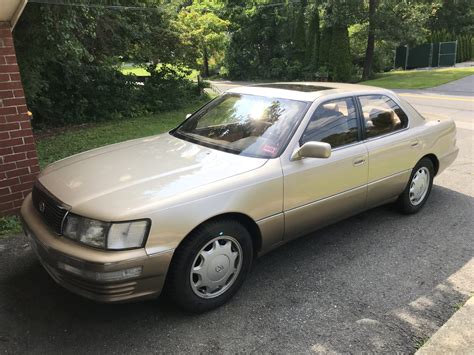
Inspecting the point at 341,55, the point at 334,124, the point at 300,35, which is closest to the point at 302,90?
the point at 334,124

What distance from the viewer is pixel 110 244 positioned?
8.80 feet

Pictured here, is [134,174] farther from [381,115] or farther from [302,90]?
[381,115]

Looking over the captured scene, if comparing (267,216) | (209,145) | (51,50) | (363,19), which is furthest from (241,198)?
(363,19)

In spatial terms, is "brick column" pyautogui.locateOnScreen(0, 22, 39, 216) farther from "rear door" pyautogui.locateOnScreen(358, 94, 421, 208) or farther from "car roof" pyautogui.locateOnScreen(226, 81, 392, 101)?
"rear door" pyautogui.locateOnScreen(358, 94, 421, 208)

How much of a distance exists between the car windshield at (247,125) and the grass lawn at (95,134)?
3.99m

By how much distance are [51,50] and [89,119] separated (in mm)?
3894

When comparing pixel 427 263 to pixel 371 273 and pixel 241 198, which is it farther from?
pixel 241 198

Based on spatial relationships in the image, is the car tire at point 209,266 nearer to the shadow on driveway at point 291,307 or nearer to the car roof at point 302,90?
the shadow on driveway at point 291,307

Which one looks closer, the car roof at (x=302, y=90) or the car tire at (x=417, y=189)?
the car roof at (x=302, y=90)

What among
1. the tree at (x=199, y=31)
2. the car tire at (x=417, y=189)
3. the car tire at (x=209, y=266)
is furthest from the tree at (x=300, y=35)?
the car tire at (x=209, y=266)

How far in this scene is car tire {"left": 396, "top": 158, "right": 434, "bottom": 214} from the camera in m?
4.77

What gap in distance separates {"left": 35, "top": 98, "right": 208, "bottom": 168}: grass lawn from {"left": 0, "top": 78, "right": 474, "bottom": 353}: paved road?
13.7ft

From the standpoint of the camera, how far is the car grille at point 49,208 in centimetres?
291

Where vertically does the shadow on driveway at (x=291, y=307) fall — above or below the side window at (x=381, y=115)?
below
